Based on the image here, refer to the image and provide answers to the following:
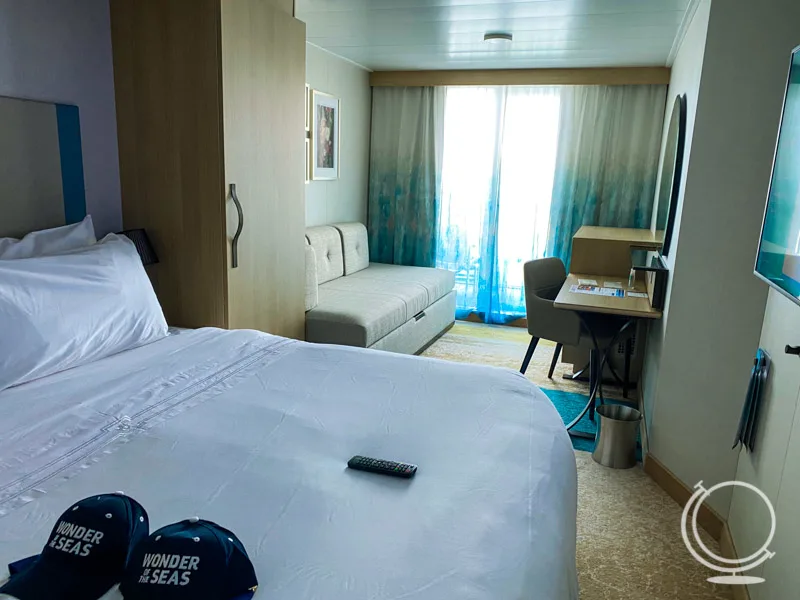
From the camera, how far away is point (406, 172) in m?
5.39

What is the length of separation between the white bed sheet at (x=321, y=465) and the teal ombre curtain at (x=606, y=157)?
335 cm

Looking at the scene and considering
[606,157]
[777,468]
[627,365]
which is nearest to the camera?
[777,468]

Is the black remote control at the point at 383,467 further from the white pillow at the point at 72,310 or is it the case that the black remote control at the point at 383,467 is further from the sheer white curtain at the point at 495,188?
the sheer white curtain at the point at 495,188

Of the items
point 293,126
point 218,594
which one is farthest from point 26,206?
Answer: point 218,594

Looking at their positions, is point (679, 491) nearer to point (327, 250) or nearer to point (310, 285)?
point (310, 285)

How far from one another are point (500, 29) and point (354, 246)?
210 cm

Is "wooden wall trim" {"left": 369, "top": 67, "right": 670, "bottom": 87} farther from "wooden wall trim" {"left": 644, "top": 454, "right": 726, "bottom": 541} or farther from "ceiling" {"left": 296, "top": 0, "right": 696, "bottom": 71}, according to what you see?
"wooden wall trim" {"left": 644, "top": 454, "right": 726, "bottom": 541}

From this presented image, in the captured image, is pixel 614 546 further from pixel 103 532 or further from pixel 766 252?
pixel 103 532

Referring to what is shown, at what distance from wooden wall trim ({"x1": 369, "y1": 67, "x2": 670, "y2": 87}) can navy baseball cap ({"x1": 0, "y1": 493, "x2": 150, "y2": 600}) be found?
466 centimetres

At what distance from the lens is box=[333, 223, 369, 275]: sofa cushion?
15.7 ft

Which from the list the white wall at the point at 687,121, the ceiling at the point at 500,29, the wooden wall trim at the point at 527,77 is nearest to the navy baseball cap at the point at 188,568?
the white wall at the point at 687,121

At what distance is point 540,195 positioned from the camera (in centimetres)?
509

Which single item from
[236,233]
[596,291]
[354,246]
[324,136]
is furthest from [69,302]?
[354,246]

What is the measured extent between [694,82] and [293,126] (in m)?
1.96
